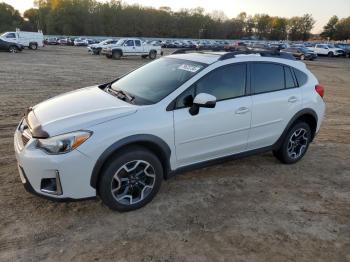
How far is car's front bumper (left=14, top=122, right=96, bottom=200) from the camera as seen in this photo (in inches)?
134

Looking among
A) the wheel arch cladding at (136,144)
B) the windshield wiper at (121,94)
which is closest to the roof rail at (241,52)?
the windshield wiper at (121,94)

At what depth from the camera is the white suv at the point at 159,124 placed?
11.5 feet

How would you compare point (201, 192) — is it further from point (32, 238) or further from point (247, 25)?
point (247, 25)

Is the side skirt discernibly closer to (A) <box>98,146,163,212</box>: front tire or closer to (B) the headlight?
(A) <box>98,146,163,212</box>: front tire

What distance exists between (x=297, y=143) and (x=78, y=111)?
3506 millimetres

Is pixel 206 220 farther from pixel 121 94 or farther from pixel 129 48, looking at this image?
pixel 129 48

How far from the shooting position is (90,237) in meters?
3.49

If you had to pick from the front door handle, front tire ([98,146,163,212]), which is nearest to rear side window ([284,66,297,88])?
the front door handle

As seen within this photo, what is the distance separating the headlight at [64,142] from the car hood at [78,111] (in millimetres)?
64

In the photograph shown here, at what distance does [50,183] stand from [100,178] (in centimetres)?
50

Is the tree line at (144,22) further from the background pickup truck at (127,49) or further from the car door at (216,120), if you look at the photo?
the car door at (216,120)

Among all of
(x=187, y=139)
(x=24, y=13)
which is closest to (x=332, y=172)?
(x=187, y=139)

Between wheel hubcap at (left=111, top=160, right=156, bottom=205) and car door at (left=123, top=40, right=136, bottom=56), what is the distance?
24.0m

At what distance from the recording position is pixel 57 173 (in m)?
3.43
